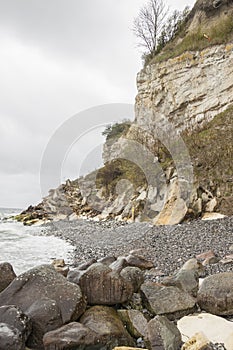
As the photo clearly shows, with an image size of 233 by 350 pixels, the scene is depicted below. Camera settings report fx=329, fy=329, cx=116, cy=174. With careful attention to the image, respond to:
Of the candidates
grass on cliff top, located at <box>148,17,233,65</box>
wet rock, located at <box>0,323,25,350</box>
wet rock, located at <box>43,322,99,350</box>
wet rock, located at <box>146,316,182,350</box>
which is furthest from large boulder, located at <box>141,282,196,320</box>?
grass on cliff top, located at <box>148,17,233,65</box>

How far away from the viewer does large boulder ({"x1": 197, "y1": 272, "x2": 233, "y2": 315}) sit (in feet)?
13.6

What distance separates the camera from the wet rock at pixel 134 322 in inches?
146

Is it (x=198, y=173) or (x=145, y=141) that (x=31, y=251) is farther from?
(x=145, y=141)

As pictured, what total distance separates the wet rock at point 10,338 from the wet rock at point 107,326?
73 centimetres

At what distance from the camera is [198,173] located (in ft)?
43.0

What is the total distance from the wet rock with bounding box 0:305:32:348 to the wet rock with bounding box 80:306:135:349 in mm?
631

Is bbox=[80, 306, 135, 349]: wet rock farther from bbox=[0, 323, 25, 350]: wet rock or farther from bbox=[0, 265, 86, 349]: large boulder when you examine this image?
bbox=[0, 323, 25, 350]: wet rock

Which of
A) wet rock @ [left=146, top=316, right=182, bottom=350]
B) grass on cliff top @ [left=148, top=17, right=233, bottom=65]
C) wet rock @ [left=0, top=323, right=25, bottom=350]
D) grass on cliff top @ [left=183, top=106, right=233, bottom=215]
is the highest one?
grass on cliff top @ [left=148, top=17, right=233, bottom=65]

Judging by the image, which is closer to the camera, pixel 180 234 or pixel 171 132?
pixel 180 234

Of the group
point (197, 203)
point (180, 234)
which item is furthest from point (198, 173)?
point (180, 234)

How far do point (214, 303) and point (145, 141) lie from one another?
16.8m

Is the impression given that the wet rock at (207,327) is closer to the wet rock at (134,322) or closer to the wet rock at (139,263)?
the wet rock at (134,322)

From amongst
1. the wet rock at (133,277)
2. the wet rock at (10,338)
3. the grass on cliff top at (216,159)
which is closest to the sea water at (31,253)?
the wet rock at (133,277)

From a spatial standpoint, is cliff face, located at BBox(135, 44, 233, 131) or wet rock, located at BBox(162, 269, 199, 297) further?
cliff face, located at BBox(135, 44, 233, 131)
